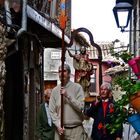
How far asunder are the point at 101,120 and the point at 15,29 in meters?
2.39

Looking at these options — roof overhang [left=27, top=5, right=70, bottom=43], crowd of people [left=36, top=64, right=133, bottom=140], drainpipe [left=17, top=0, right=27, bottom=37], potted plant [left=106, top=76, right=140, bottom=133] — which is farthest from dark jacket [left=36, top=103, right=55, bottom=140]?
potted plant [left=106, top=76, right=140, bottom=133]

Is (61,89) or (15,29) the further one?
(15,29)

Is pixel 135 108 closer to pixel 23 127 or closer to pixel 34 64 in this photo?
pixel 23 127

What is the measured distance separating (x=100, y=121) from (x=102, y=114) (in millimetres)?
119

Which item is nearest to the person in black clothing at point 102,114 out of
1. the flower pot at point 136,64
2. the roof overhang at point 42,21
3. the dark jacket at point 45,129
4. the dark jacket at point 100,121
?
the dark jacket at point 100,121

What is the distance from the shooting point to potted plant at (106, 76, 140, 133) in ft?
20.0

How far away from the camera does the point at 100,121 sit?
901 cm

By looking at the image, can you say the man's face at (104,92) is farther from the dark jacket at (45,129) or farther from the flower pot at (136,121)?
the flower pot at (136,121)

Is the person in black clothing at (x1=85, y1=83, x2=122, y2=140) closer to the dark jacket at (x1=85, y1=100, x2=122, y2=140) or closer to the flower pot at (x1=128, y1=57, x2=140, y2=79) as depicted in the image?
the dark jacket at (x1=85, y1=100, x2=122, y2=140)

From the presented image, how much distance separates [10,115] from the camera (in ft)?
38.3

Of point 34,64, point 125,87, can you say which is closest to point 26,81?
point 34,64

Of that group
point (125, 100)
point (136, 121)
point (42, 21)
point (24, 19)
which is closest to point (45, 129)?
point (24, 19)

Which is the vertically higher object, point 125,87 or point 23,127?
point 125,87

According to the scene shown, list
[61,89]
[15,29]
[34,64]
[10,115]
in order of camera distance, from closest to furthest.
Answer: [61,89]
[15,29]
[10,115]
[34,64]
